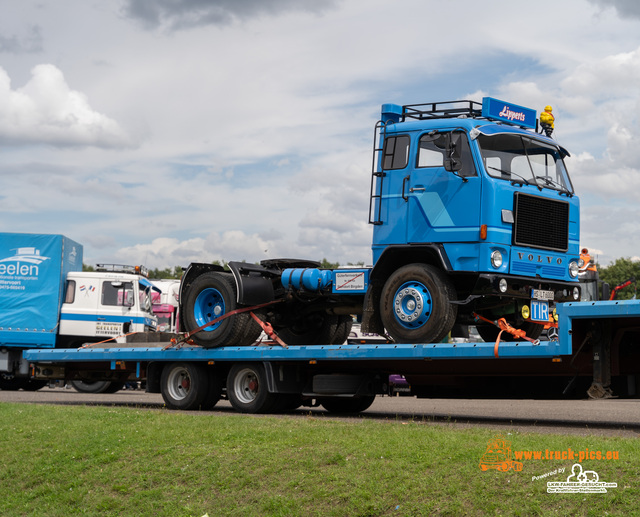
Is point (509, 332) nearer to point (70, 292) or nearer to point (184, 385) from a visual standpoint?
point (184, 385)

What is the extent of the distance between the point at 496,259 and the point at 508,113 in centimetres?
245

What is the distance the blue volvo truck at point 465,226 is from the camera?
11.8 metres

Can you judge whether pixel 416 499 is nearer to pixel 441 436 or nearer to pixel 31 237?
pixel 441 436

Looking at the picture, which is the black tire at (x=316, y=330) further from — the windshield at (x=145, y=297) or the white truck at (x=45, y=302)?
the windshield at (x=145, y=297)

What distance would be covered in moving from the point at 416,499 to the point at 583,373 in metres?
4.57

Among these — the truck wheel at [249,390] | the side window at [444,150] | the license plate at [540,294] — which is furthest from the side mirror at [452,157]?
the truck wheel at [249,390]

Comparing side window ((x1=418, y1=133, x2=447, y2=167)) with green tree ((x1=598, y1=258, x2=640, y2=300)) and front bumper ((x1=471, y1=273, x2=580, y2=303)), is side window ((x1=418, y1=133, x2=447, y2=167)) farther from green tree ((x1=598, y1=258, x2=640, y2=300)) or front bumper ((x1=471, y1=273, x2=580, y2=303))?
green tree ((x1=598, y1=258, x2=640, y2=300))

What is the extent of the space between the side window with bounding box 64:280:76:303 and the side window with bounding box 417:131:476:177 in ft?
41.9

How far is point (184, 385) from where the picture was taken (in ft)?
49.1

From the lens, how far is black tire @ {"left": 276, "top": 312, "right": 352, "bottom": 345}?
1574 centimetres

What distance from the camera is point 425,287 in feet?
39.5

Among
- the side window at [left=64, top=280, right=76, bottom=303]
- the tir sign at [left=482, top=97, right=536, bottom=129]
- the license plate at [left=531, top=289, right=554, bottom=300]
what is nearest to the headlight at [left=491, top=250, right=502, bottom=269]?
the license plate at [left=531, top=289, right=554, bottom=300]

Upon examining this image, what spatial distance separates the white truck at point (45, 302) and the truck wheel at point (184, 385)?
746 cm

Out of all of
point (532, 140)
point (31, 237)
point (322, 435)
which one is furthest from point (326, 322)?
point (31, 237)
